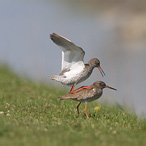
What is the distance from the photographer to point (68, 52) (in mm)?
8773

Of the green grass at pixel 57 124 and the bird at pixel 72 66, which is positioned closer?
the green grass at pixel 57 124

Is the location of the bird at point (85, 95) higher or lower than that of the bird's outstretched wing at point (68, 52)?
lower

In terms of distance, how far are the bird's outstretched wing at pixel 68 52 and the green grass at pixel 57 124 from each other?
44.2 inches

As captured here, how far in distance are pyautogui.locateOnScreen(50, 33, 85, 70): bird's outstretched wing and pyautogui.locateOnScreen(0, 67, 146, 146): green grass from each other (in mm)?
1123

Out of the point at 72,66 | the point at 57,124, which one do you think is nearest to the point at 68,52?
the point at 72,66

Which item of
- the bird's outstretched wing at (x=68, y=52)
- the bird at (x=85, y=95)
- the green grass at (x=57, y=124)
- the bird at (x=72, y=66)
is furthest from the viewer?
the bird at (x=72, y=66)

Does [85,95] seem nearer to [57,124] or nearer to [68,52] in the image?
[68,52]

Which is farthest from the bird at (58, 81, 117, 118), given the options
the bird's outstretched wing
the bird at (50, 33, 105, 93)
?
the bird's outstretched wing

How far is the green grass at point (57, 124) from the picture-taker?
5.57 m

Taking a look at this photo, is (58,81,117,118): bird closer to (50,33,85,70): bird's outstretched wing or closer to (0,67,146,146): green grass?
(0,67,146,146): green grass

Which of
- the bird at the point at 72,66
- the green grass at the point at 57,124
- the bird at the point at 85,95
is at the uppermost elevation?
the bird at the point at 72,66

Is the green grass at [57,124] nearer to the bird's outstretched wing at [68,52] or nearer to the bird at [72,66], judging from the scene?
the bird at [72,66]

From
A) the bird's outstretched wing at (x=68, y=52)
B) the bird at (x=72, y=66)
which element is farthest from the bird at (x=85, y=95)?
the bird's outstretched wing at (x=68, y=52)

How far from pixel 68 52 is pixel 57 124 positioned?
239 cm
